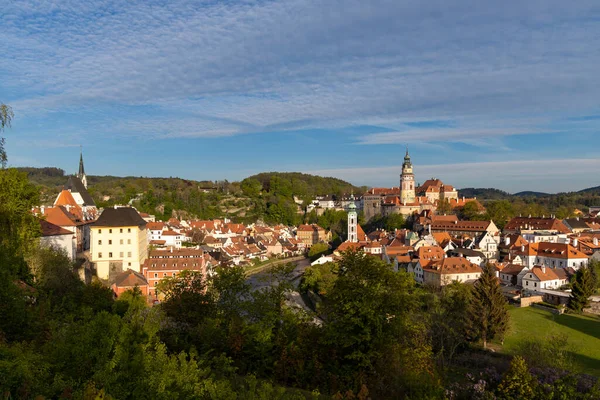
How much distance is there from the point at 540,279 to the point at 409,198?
4721 centimetres

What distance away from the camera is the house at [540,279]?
3556 centimetres

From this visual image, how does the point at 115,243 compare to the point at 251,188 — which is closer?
the point at 115,243

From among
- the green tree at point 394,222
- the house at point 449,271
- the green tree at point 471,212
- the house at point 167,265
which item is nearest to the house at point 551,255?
the house at point 449,271

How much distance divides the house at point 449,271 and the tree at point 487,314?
10540 millimetres

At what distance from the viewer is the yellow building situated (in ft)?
107

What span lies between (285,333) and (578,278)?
25711mm

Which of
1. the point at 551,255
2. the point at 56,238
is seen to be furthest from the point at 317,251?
the point at 56,238

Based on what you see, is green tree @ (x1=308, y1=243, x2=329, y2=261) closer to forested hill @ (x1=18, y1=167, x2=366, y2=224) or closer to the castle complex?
the castle complex

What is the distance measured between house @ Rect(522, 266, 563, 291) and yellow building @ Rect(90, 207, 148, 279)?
2923 cm

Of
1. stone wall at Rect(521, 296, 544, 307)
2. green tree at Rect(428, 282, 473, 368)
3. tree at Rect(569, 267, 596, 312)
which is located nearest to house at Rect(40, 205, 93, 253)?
green tree at Rect(428, 282, 473, 368)

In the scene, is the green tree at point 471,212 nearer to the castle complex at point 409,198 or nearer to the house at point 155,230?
the castle complex at point 409,198

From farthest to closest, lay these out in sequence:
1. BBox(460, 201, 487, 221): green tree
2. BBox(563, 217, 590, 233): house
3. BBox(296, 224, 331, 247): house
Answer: BBox(296, 224, 331, 247): house
BBox(460, 201, 487, 221): green tree
BBox(563, 217, 590, 233): house

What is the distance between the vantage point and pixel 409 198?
82188 millimetres

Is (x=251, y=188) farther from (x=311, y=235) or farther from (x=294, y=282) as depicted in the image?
(x=294, y=282)
